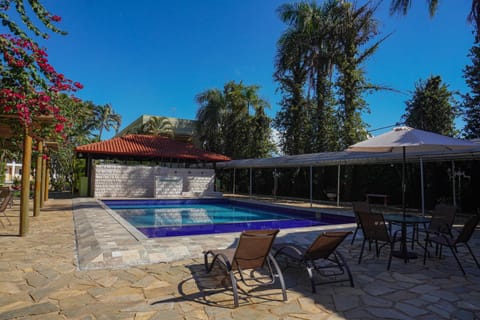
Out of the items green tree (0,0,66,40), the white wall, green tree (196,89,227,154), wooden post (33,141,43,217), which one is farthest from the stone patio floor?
green tree (196,89,227,154)

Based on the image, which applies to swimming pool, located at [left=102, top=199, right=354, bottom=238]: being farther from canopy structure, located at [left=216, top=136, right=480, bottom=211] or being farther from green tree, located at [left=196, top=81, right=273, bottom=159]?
green tree, located at [left=196, top=81, right=273, bottom=159]

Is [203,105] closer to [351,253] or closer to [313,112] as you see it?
[313,112]

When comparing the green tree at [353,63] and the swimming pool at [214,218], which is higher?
the green tree at [353,63]

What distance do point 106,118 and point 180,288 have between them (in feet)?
120

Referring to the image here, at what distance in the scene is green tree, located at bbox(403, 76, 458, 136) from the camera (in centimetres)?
1764

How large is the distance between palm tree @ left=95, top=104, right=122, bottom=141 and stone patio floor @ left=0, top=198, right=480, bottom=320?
31320mm

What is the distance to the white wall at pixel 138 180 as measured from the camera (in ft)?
59.1

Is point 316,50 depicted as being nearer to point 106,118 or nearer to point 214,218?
point 214,218

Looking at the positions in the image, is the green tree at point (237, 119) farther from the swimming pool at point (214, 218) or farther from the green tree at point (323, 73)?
the swimming pool at point (214, 218)

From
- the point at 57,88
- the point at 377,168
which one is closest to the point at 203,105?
the point at 377,168

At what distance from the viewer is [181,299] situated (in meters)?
3.68

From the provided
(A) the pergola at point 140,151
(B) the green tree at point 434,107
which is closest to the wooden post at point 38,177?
(A) the pergola at point 140,151

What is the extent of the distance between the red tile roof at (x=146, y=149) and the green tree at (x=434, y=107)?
508 inches

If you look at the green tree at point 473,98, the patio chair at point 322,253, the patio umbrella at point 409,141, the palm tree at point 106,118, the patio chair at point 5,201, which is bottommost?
the patio chair at point 322,253
